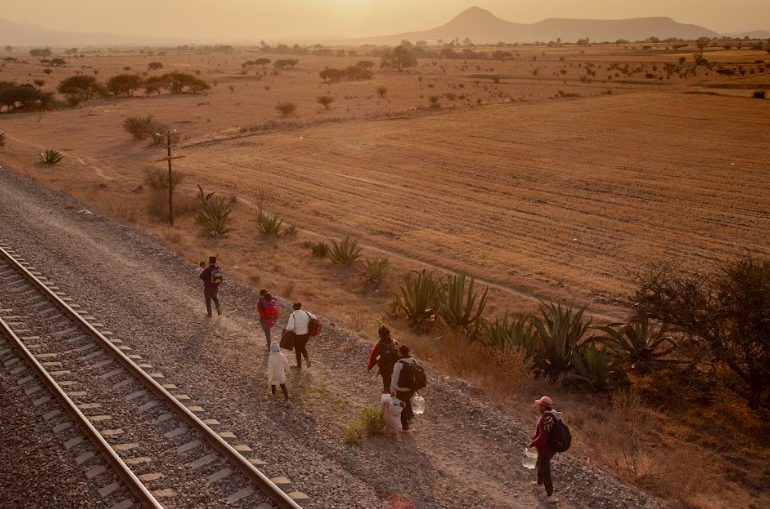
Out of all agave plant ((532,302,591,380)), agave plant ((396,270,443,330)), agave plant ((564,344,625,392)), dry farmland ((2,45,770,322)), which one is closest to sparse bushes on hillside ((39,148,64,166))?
dry farmland ((2,45,770,322))

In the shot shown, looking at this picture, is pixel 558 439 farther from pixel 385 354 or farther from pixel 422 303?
pixel 422 303

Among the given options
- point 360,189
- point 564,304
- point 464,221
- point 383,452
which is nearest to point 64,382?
point 383,452

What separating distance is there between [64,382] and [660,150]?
34.2 meters

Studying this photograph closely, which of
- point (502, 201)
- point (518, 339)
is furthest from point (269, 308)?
point (502, 201)

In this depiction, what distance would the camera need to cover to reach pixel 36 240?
18.0m

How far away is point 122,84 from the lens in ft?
216

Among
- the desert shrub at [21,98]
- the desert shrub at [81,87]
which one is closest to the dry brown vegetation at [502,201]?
the desert shrub at [21,98]

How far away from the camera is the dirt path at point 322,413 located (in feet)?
25.2

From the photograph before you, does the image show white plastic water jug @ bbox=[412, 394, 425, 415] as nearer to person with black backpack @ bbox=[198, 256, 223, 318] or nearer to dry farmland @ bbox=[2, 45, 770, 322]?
person with black backpack @ bbox=[198, 256, 223, 318]

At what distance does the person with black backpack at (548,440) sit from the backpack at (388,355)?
2430 millimetres

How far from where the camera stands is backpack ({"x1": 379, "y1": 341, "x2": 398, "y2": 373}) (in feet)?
30.8

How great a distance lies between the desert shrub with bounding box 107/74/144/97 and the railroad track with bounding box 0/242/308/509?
58.8 meters

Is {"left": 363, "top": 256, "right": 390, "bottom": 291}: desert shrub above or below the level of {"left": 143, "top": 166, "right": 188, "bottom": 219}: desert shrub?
below

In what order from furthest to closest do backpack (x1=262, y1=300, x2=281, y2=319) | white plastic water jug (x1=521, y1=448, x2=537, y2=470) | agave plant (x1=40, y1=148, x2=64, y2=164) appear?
agave plant (x1=40, y1=148, x2=64, y2=164) < backpack (x1=262, y1=300, x2=281, y2=319) < white plastic water jug (x1=521, y1=448, x2=537, y2=470)
